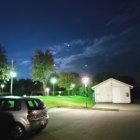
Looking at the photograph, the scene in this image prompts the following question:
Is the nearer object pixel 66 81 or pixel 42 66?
pixel 42 66

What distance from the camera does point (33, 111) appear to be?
12414 millimetres

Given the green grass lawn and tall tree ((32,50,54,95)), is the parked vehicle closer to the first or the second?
the green grass lawn

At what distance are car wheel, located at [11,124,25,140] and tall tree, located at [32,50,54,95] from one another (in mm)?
52658

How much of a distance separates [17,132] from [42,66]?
53856 mm

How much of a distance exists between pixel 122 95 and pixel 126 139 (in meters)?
40.1

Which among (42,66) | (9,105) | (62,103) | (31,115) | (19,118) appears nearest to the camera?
(19,118)

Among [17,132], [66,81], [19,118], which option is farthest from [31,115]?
[66,81]

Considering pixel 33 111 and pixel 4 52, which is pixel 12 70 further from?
pixel 33 111

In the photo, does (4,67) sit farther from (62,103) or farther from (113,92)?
(113,92)

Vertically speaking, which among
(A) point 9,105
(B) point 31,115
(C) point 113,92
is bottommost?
(B) point 31,115

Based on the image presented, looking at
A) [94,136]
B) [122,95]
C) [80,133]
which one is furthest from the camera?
[122,95]

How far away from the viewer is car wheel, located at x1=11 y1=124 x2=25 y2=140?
12.2 meters

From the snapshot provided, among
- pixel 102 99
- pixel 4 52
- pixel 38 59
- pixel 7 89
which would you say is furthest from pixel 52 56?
pixel 7 89

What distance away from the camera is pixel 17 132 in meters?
12.3
